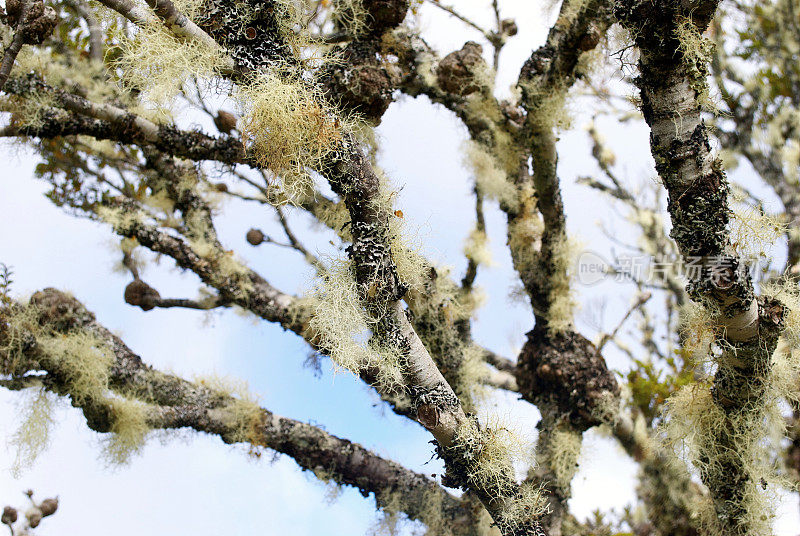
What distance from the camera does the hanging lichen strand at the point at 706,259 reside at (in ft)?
6.40

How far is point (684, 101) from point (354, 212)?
114cm

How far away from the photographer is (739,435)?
2.56m

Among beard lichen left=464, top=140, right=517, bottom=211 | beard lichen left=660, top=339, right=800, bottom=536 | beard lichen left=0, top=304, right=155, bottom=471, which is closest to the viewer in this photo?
beard lichen left=660, top=339, right=800, bottom=536

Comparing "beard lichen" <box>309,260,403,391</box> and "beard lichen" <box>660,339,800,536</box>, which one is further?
"beard lichen" <box>660,339,800,536</box>

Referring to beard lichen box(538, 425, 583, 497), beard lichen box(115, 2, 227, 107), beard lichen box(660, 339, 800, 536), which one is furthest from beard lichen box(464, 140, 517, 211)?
beard lichen box(115, 2, 227, 107)

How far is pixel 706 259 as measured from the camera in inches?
83.3

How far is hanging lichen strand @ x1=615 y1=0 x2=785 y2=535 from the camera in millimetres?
1951

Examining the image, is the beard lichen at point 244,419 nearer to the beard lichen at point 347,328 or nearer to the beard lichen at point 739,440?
the beard lichen at point 347,328

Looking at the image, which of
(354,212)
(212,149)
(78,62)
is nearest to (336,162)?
(354,212)

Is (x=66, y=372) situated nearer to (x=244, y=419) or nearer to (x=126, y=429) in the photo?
(x=126, y=429)

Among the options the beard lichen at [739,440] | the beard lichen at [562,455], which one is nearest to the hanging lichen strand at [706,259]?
the beard lichen at [739,440]

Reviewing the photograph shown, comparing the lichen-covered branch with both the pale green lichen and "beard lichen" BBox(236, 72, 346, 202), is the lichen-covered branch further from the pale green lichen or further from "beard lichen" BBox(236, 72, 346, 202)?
"beard lichen" BBox(236, 72, 346, 202)

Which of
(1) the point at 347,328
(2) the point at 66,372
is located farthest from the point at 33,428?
(1) the point at 347,328

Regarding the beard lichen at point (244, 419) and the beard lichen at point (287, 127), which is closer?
the beard lichen at point (287, 127)
